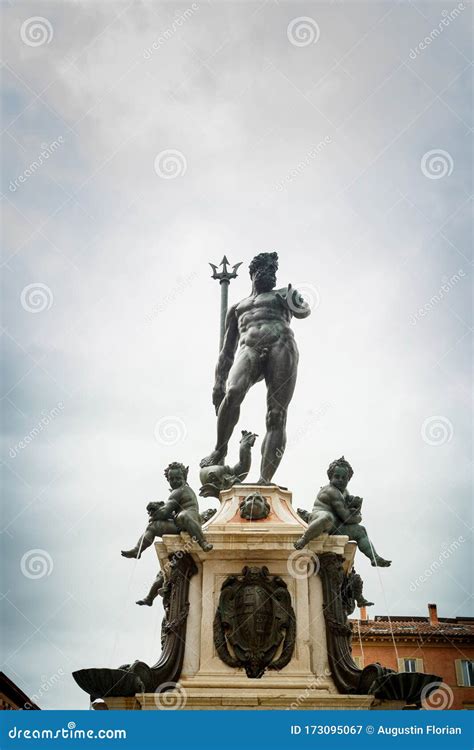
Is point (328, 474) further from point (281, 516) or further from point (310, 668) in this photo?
point (310, 668)

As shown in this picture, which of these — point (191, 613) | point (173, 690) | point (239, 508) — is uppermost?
point (239, 508)

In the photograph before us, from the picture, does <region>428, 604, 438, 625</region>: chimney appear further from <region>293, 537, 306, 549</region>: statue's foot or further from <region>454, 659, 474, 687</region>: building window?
<region>293, 537, 306, 549</region>: statue's foot

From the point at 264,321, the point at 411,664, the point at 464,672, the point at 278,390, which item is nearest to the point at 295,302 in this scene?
the point at 264,321

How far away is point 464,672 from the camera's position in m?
33.7

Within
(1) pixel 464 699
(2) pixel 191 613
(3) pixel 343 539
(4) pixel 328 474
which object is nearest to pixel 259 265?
(4) pixel 328 474

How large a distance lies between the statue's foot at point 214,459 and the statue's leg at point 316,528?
2304 mm

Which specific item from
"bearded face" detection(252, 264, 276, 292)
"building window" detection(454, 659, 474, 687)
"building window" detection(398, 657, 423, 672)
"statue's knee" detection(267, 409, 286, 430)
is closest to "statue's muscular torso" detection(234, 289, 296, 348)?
"bearded face" detection(252, 264, 276, 292)

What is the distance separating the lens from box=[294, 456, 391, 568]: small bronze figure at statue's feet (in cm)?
895

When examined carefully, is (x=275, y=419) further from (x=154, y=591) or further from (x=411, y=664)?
(x=411, y=664)

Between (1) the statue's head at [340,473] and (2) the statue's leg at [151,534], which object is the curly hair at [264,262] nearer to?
(1) the statue's head at [340,473]

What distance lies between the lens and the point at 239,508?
932 cm

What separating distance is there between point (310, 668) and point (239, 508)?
6.87ft

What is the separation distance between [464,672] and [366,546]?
2855 centimetres

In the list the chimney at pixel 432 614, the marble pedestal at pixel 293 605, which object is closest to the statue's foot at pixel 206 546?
the marble pedestal at pixel 293 605
